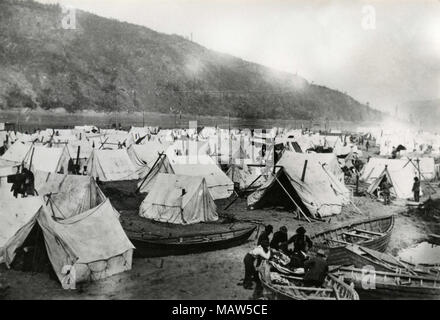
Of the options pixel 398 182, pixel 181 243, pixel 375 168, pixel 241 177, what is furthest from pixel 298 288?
pixel 375 168

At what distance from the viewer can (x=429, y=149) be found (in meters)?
56.4

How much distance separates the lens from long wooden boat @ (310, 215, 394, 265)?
12648mm

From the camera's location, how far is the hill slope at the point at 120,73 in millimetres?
71812

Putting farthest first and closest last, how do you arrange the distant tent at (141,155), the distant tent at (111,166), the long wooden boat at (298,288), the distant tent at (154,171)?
the distant tent at (141,155)
the distant tent at (111,166)
the distant tent at (154,171)
the long wooden boat at (298,288)

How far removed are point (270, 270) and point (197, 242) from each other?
3.88 metres

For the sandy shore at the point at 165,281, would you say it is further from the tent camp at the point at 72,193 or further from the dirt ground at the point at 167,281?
the tent camp at the point at 72,193

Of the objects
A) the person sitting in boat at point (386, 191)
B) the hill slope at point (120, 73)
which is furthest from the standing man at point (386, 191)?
the hill slope at point (120, 73)

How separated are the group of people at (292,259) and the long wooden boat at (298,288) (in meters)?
0.26

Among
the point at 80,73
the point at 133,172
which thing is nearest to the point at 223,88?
the point at 80,73

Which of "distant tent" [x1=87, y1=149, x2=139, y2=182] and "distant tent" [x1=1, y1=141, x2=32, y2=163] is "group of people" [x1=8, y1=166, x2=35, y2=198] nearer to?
"distant tent" [x1=87, y1=149, x2=139, y2=182]

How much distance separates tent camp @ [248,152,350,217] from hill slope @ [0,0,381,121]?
2129 inches

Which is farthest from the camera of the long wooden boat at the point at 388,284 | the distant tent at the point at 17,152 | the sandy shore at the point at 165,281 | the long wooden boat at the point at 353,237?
the distant tent at the point at 17,152

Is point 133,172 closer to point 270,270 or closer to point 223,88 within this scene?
point 270,270

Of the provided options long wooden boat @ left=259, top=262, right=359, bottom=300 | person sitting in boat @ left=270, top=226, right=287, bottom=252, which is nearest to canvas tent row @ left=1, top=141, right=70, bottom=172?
person sitting in boat @ left=270, top=226, right=287, bottom=252
